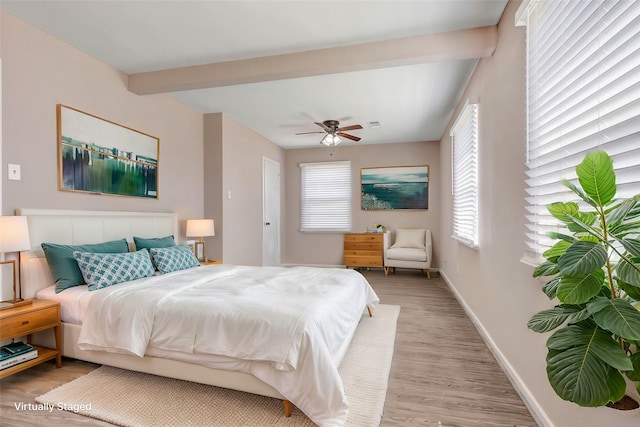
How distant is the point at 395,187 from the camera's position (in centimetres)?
638

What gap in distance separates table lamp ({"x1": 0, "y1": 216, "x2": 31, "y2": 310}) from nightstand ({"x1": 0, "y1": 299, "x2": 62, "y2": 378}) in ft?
0.36

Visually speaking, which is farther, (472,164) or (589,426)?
(472,164)

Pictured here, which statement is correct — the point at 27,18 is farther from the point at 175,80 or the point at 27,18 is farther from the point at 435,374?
the point at 435,374

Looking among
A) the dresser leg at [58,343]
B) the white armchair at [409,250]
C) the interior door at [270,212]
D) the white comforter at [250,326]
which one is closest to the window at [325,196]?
the interior door at [270,212]

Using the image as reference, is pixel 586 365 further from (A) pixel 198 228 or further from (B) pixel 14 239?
(A) pixel 198 228

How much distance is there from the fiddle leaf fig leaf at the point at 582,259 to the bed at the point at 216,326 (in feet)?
4.18

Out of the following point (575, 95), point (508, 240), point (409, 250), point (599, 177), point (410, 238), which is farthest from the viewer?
point (410, 238)

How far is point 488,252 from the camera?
272cm

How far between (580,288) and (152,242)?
138 inches

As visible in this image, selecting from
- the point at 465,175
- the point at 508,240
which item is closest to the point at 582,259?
the point at 508,240

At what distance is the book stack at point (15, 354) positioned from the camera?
6.68 ft

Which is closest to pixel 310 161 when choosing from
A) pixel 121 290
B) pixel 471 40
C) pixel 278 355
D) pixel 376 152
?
pixel 376 152

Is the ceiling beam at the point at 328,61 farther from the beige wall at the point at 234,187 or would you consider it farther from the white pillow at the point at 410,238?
the white pillow at the point at 410,238

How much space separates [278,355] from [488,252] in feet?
6.70
